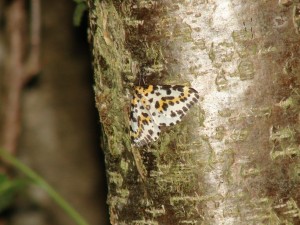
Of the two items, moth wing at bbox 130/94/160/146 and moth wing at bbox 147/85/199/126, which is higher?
moth wing at bbox 147/85/199/126

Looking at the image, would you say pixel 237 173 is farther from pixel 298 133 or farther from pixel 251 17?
pixel 251 17

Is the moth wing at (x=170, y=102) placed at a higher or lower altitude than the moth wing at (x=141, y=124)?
higher

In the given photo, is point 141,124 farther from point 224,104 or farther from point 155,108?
point 224,104

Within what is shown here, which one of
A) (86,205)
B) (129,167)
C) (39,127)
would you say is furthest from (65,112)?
(129,167)

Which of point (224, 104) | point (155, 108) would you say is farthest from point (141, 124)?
point (224, 104)
